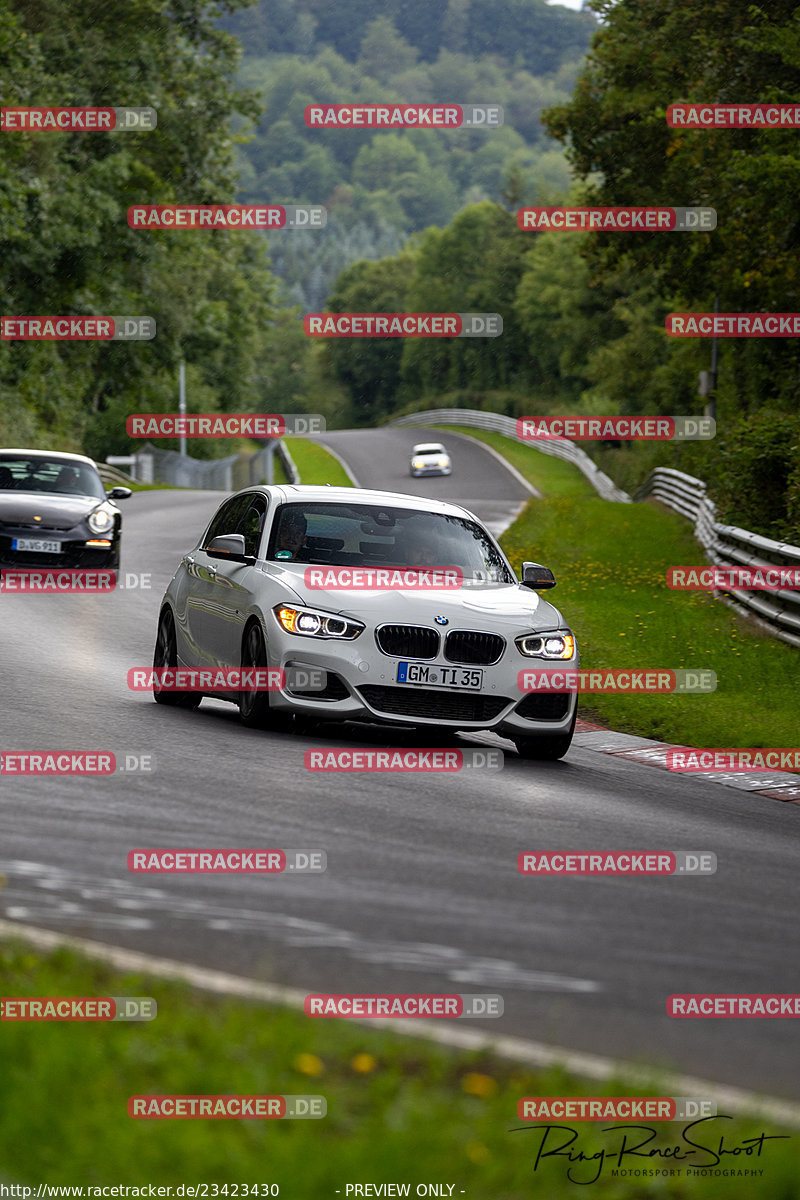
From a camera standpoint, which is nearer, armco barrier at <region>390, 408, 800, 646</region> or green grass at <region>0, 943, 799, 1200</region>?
green grass at <region>0, 943, 799, 1200</region>

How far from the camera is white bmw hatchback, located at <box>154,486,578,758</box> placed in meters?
10.4

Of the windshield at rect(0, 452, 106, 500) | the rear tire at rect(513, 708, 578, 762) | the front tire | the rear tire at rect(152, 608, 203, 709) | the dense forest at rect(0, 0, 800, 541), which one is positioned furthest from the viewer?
the dense forest at rect(0, 0, 800, 541)

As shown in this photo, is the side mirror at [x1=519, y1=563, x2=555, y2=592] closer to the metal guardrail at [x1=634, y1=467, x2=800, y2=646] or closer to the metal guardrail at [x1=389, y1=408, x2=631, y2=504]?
the metal guardrail at [x1=634, y1=467, x2=800, y2=646]

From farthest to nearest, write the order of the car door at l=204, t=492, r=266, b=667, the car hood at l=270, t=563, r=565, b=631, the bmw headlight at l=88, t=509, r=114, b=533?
the bmw headlight at l=88, t=509, r=114, b=533, the car door at l=204, t=492, r=266, b=667, the car hood at l=270, t=563, r=565, b=631

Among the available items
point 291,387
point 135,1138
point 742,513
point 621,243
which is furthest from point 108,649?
point 291,387

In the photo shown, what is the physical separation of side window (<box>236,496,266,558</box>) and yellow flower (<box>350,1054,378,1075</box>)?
24.4 feet

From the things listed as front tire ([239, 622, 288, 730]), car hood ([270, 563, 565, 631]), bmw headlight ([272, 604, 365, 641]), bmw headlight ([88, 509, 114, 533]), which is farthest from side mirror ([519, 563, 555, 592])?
bmw headlight ([88, 509, 114, 533])

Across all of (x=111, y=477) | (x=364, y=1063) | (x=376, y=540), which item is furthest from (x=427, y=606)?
(x=111, y=477)

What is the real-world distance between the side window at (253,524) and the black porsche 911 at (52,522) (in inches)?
342

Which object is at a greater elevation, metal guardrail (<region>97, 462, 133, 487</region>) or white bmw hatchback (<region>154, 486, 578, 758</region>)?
white bmw hatchback (<region>154, 486, 578, 758</region>)

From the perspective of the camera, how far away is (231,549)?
11.4 meters

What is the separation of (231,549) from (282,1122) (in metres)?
7.75

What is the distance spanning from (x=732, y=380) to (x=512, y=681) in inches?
1508

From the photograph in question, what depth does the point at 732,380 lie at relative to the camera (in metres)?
47.3
